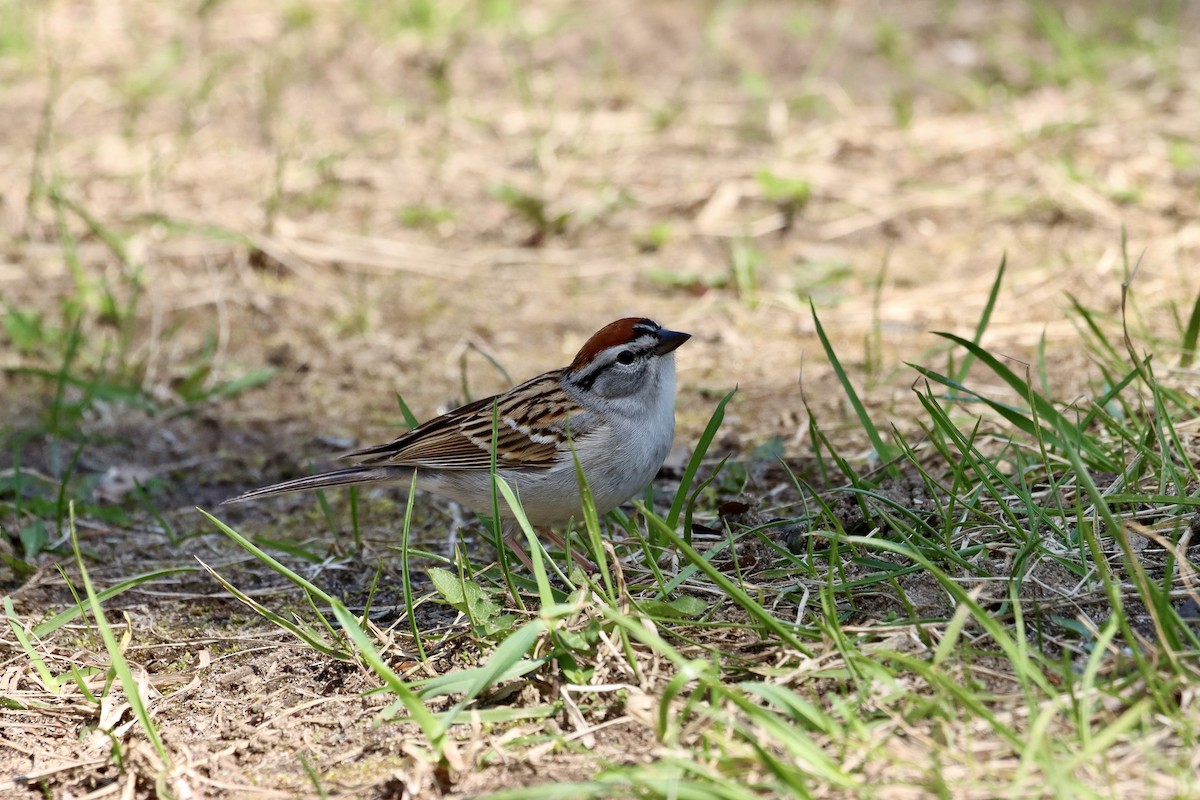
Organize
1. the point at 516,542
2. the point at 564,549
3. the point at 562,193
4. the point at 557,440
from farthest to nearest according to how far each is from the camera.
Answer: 1. the point at 562,193
2. the point at 516,542
3. the point at 557,440
4. the point at 564,549

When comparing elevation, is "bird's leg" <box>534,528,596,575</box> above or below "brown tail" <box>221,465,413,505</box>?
below

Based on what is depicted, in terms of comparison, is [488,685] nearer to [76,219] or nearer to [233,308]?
[233,308]

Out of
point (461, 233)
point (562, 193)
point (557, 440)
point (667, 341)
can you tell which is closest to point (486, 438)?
point (557, 440)

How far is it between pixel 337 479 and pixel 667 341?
1.16m

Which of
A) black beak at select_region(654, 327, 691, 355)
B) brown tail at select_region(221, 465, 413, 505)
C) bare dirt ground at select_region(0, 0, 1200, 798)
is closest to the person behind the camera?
bare dirt ground at select_region(0, 0, 1200, 798)

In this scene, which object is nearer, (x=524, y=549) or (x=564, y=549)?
(x=564, y=549)

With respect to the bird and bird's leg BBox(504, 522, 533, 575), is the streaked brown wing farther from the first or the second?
bird's leg BBox(504, 522, 533, 575)

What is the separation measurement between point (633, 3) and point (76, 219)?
4.95m

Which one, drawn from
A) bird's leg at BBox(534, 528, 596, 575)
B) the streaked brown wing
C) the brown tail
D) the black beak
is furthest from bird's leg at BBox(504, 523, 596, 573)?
the black beak

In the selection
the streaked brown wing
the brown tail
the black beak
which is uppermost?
the black beak

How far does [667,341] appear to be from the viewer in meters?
4.19

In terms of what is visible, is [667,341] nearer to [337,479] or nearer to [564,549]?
[564,549]

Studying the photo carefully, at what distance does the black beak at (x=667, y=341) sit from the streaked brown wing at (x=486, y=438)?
329 mm

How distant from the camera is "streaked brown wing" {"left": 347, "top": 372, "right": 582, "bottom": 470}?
4.11 m
